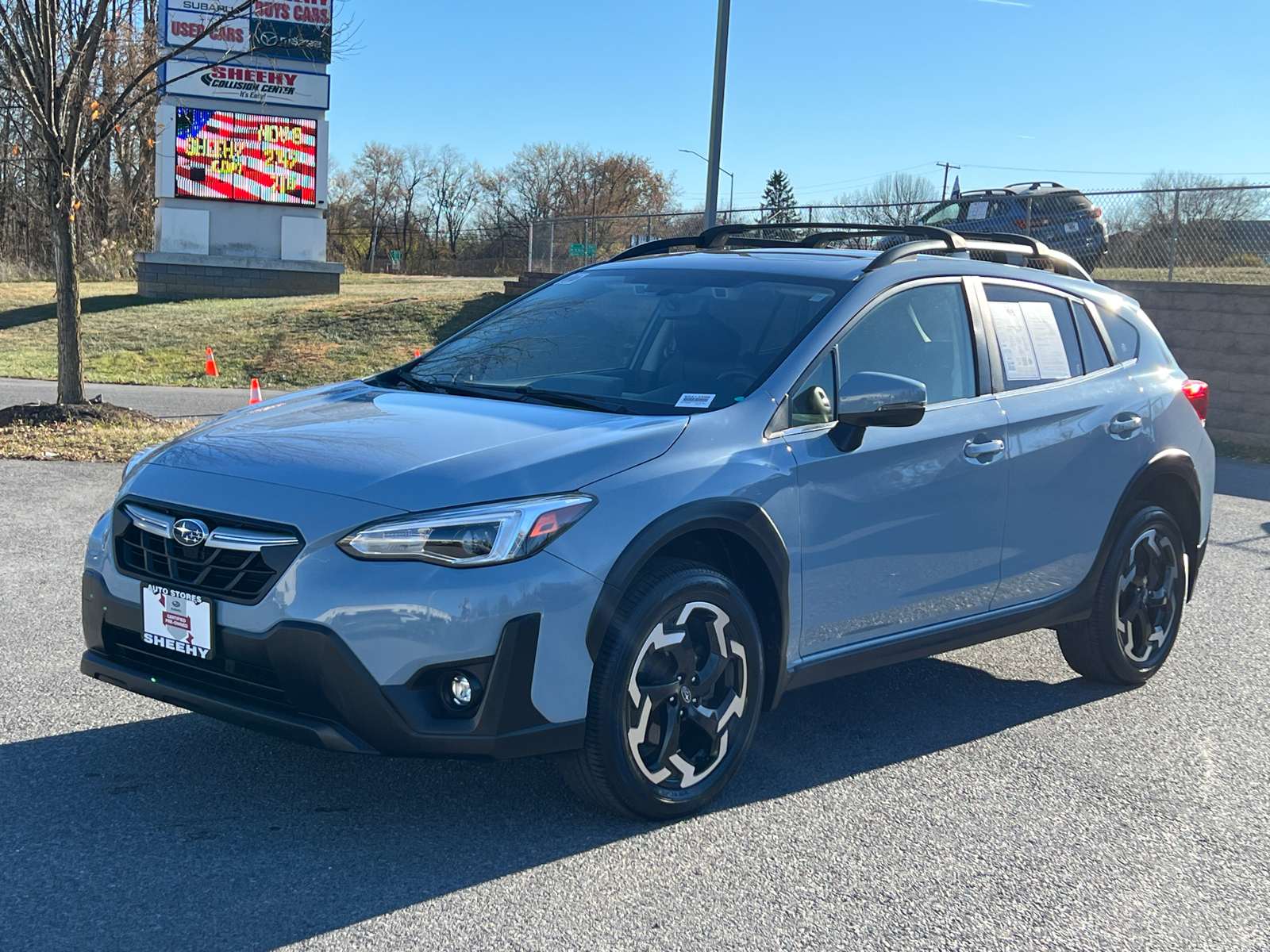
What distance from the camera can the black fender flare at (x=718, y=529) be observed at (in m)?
3.62

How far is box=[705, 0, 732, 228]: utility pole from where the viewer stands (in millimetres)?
16344

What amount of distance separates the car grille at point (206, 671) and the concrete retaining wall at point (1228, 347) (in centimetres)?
1561

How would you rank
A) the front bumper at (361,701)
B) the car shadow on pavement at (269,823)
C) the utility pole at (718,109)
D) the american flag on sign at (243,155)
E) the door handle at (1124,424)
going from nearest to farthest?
1. the car shadow on pavement at (269,823)
2. the front bumper at (361,701)
3. the door handle at (1124,424)
4. the utility pole at (718,109)
5. the american flag on sign at (243,155)

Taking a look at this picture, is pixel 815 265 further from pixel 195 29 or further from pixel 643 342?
pixel 195 29

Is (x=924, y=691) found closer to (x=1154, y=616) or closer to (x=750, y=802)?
(x=1154, y=616)

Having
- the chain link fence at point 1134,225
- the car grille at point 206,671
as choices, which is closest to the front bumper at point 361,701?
the car grille at point 206,671

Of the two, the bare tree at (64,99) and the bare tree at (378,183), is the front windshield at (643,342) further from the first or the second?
the bare tree at (378,183)

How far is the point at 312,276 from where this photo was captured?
106 ft

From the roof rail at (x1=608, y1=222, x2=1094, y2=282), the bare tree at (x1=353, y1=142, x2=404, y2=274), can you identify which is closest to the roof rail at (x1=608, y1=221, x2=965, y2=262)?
the roof rail at (x1=608, y1=222, x2=1094, y2=282)

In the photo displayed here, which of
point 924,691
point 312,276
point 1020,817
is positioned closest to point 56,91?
point 924,691

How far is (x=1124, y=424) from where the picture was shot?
18.1 ft

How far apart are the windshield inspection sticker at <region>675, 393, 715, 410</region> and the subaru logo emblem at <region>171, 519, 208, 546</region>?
61.9 inches

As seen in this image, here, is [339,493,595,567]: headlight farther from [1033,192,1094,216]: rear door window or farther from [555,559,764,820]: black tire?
[1033,192,1094,216]: rear door window

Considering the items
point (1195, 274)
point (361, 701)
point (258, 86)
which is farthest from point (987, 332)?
point (258, 86)
